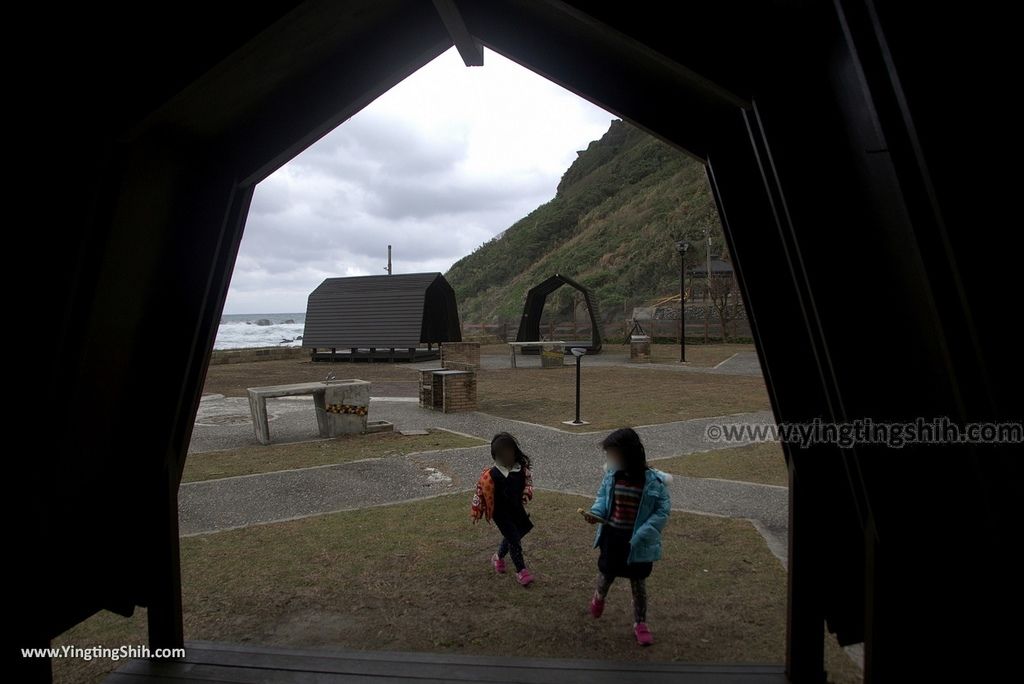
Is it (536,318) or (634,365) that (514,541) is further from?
(536,318)

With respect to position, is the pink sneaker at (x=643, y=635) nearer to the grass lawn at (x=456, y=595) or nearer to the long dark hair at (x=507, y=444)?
the grass lawn at (x=456, y=595)

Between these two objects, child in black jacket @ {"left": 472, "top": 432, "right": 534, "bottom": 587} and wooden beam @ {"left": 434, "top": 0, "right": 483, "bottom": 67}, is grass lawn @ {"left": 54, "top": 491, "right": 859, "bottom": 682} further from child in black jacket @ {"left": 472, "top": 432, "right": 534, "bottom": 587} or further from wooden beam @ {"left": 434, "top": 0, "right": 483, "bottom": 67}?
wooden beam @ {"left": 434, "top": 0, "right": 483, "bottom": 67}

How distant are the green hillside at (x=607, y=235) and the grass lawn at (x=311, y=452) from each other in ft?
106

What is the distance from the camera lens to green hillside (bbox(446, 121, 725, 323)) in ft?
162

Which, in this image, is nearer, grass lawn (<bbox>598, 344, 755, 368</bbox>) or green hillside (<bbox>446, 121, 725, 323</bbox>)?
grass lawn (<bbox>598, 344, 755, 368</bbox>)

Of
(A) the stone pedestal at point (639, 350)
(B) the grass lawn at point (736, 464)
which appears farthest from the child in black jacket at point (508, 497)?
(A) the stone pedestal at point (639, 350)

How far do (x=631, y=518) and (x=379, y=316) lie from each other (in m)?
21.9

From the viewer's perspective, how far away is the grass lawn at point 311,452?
23.2ft

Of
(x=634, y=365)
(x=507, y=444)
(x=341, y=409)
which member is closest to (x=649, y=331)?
(x=634, y=365)

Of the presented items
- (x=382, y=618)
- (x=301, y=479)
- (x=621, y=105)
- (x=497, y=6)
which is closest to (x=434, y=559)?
(x=382, y=618)

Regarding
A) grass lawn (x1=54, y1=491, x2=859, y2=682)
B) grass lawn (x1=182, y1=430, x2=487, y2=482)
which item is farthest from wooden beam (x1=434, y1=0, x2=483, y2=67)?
grass lawn (x1=182, y1=430, x2=487, y2=482)

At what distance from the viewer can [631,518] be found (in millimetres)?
3217

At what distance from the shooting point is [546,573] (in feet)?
13.1

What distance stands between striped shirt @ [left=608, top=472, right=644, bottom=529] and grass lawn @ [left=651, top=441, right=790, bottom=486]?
11.8 ft
